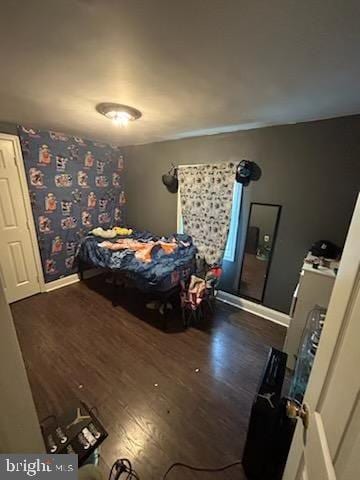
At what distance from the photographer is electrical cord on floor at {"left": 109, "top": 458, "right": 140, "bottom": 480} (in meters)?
1.23

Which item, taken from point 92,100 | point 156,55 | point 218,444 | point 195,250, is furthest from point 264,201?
point 218,444

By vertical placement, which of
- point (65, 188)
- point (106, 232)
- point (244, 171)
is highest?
point (244, 171)

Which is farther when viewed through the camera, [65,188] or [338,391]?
[65,188]

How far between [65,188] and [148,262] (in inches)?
71.5

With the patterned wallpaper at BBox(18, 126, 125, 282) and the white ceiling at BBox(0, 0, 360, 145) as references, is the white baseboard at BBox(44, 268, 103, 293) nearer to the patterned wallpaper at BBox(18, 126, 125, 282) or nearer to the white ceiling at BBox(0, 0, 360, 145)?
Result: the patterned wallpaper at BBox(18, 126, 125, 282)

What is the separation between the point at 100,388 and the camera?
5.73 ft

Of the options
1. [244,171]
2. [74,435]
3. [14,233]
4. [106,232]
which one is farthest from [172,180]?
[74,435]

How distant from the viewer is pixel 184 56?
115 cm

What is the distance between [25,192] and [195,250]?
2.41m

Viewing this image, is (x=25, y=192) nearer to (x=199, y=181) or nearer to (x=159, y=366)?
(x=199, y=181)

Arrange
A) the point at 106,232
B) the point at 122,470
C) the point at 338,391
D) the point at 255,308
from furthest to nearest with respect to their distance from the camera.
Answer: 1. the point at 106,232
2. the point at 255,308
3. the point at 122,470
4. the point at 338,391

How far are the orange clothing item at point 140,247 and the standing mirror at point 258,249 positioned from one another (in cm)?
103

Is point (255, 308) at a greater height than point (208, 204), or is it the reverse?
point (208, 204)

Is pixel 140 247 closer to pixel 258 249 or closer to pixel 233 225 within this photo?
pixel 233 225
